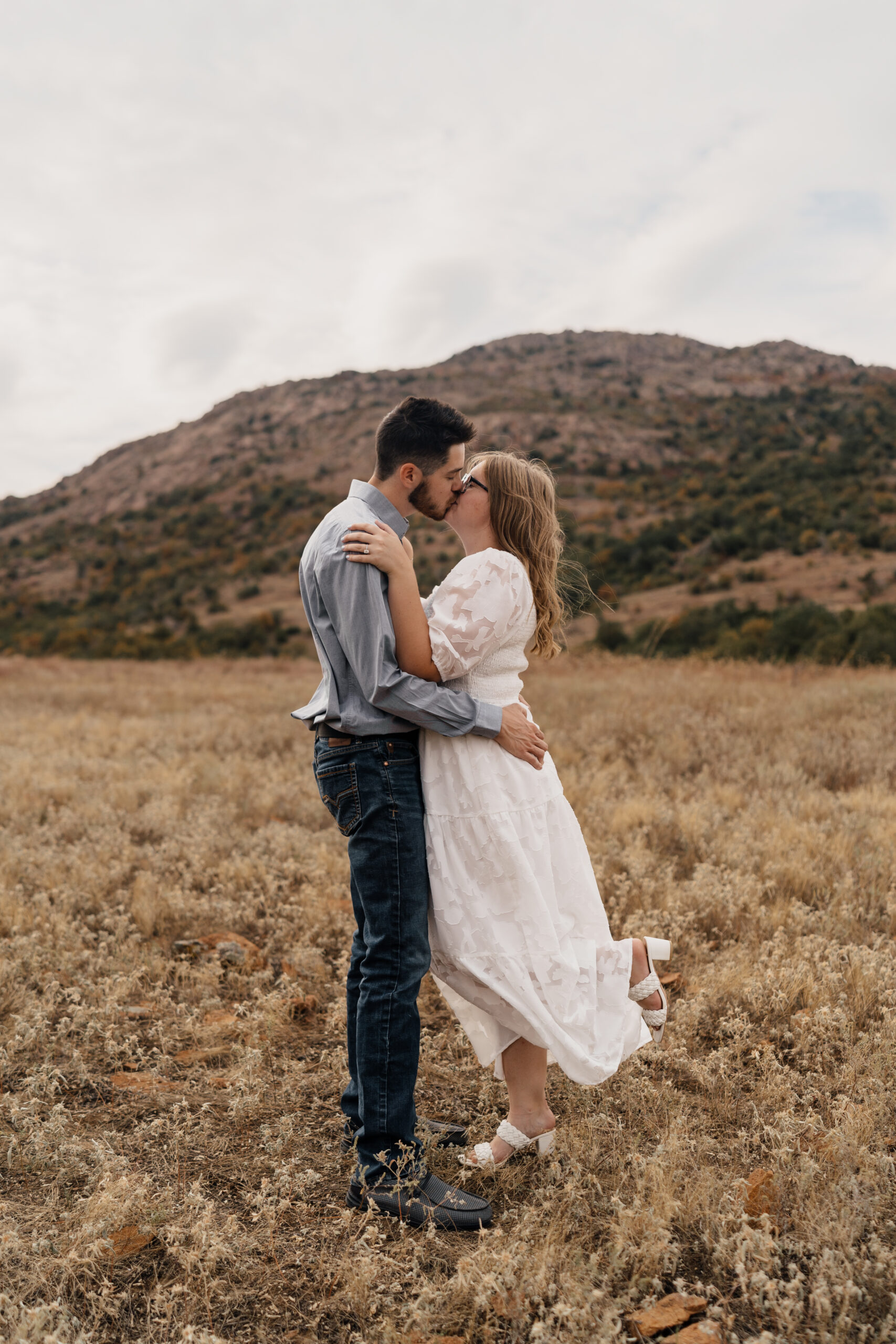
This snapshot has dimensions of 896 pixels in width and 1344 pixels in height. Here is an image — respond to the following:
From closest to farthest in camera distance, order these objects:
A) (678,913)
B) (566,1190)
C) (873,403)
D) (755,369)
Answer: (566,1190) → (678,913) → (873,403) → (755,369)

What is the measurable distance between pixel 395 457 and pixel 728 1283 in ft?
8.68

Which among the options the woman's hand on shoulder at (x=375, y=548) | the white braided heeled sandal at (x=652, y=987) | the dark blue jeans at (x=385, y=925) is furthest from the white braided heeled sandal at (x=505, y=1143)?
the woman's hand on shoulder at (x=375, y=548)

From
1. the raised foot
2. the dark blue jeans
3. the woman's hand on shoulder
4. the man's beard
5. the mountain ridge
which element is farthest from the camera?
the mountain ridge

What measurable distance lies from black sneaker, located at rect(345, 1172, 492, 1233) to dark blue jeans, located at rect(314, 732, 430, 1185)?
0.16 feet

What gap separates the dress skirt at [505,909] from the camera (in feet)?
8.66

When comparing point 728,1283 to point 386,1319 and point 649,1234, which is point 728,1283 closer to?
point 649,1234

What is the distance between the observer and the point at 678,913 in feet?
15.1

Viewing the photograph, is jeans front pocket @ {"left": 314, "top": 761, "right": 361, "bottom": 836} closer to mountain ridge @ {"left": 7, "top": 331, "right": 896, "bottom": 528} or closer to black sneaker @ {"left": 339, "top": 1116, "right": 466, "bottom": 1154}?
black sneaker @ {"left": 339, "top": 1116, "right": 466, "bottom": 1154}

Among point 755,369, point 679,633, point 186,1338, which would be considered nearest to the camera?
point 186,1338

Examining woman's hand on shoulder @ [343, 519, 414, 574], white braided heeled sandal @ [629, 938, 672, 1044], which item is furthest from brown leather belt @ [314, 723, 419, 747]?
white braided heeled sandal @ [629, 938, 672, 1044]

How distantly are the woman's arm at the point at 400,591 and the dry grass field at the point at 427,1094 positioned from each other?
172 centimetres

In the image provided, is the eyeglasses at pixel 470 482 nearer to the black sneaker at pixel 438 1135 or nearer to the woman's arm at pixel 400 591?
the woman's arm at pixel 400 591

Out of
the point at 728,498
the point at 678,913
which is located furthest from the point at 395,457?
the point at 728,498

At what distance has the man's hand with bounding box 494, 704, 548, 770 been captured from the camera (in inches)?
105
